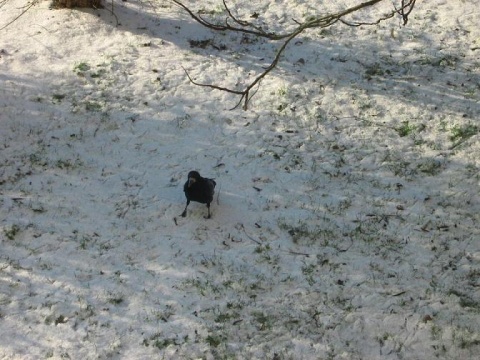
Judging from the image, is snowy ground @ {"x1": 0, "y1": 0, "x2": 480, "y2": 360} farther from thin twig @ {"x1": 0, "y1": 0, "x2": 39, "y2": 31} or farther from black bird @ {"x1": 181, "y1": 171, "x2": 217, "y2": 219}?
black bird @ {"x1": 181, "y1": 171, "x2": 217, "y2": 219}

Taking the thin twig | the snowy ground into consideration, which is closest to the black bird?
the snowy ground

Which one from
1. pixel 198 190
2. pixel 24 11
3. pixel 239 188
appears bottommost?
pixel 239 188

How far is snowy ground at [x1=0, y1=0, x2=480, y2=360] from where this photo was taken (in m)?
6.27

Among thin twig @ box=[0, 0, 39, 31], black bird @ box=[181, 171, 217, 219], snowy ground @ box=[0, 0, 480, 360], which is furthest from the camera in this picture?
thin twig @ box=[0, 0, 39, 31]

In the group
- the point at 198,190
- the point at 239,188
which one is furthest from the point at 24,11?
the point at 198,190

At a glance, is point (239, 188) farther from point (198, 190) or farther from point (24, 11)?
point (24, 11)

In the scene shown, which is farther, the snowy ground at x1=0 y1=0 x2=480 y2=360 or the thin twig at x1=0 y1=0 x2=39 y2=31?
the thin twig at x1=0 y1=0 x2=39 y2=31

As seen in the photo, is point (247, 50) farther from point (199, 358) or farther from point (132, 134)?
point (199, 358)

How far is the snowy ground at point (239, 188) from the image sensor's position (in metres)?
6.27

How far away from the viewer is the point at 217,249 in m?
7.36

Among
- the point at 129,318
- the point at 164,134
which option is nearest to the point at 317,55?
the point at 164,134

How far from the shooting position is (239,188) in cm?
845

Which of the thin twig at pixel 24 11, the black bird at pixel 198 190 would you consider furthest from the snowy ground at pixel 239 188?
the black bird at pixel 198 190

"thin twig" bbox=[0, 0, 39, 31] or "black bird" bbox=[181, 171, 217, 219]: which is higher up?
"thin twig" bbox=[0, 0, 39, 31]
